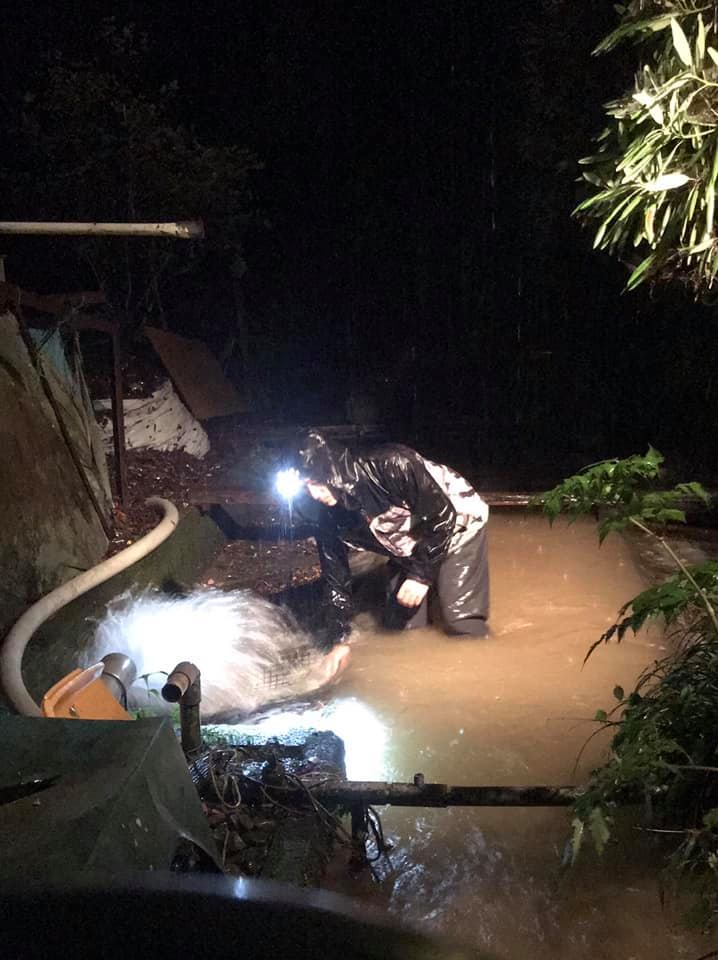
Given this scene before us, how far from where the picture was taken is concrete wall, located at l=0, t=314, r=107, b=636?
16.2ft

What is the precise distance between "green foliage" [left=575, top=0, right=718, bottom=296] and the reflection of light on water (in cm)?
313

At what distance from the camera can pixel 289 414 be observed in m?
15.3

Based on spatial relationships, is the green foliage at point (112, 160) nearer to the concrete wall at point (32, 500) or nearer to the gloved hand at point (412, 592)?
Result: the concrete wall at point (32, 500)

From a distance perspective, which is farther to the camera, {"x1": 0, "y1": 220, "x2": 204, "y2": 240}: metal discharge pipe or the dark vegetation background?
the dark vegetation background

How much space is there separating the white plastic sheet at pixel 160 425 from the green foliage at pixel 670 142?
22.5ft

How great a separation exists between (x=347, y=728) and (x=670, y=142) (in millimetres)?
3885

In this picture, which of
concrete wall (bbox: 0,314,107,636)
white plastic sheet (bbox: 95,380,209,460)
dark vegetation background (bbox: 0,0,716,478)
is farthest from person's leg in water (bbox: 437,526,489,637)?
dark vegetation background (bbox: 0,0,716,478)

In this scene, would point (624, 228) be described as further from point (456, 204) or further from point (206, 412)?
point (456, 204)

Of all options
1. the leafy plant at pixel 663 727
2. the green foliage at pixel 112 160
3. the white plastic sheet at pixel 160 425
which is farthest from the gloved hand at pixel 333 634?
the green foliage at pixel 112 160

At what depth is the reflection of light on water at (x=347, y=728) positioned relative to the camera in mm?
4387

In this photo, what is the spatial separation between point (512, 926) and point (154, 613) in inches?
156

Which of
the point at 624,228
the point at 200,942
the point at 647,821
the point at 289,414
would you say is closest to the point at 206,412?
the point at 289,414

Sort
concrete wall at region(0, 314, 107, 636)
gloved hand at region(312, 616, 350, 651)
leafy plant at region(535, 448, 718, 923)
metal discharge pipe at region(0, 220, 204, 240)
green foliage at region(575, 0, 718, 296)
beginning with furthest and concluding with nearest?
gloved hand at region(312, 616, 350, 651) → concrete wall at region(0, 314, 107, 636) → metal discharge pipe at region(0, 220, 204, 240) → green foliage at region(575, 0, 718, 296) → leafy plant at region(535, 448, 718, 923)

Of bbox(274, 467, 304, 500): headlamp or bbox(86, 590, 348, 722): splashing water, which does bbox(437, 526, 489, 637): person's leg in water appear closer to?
bbox(86, 590, 348, 722): splashing water
